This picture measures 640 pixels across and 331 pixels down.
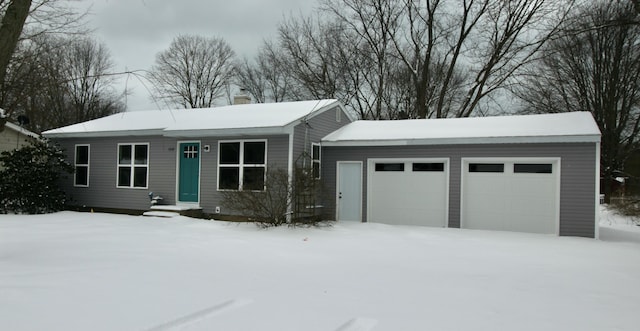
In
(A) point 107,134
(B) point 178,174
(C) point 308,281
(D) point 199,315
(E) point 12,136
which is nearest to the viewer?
(D) point 199,315

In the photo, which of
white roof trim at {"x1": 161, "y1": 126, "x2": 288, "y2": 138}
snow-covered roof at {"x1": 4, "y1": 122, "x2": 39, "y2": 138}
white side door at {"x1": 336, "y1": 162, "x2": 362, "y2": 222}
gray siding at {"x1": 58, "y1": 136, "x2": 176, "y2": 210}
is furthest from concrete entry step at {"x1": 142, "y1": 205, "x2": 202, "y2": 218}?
snow-covered roof at {"x1": 4, "y1": 122, "x2": 39, "y2": 138}

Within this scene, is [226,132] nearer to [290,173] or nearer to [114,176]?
[290,173]

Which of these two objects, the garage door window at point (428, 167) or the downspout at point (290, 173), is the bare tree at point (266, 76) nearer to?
the downspout at point (290, 173)

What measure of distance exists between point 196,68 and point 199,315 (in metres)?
33.7

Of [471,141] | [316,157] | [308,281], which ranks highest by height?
[471,141]

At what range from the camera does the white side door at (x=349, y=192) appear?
13.9 meters

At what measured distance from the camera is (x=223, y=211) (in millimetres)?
13445

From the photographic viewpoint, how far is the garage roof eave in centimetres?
1098

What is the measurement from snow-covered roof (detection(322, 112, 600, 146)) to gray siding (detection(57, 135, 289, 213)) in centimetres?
272

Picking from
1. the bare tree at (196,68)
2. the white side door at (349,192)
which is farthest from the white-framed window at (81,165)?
the bare tree at (196,68)

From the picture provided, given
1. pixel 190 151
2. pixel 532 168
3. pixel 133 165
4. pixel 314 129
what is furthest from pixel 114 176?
pixel 532 168

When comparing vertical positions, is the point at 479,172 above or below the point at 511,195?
above

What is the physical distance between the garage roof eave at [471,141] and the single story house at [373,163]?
0.09 ft

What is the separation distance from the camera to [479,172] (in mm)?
12406
